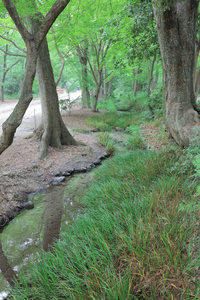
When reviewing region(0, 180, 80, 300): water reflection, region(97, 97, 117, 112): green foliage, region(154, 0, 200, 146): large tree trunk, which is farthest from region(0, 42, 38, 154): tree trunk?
region(97, 97, 117, 112): green foliage

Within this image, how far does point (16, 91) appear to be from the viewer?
31.8 meters

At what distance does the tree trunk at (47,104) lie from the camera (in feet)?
23.5

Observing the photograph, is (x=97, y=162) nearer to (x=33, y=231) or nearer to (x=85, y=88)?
(x=33, y=231)

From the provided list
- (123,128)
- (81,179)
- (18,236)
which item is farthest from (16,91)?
(18,236)

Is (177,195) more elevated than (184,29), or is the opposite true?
(184,29)

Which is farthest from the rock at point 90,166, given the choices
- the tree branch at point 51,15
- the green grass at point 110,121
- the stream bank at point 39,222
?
the green grass at point 110,121

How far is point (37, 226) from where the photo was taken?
407 cm

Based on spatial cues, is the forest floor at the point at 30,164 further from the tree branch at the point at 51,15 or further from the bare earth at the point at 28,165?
the tree branch at the point at 51,15

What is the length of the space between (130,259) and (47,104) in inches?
244

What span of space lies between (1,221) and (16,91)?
31.4 metres

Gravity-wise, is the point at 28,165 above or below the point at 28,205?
above

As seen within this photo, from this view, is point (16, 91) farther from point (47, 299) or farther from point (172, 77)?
point (47, 299)

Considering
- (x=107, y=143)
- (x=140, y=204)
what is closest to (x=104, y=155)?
(x=107, y=143)

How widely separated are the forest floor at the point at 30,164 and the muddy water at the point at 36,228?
355 mm
